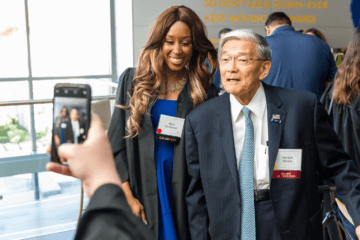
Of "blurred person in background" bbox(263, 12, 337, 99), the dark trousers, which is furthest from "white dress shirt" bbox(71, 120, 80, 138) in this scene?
"blurred person in background" bbox(263, 12, 337, 99)

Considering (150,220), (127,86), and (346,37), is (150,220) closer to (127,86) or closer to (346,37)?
(127,86)

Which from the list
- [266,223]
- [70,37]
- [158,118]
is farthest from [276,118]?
[70,37]

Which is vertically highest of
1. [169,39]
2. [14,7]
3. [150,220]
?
[14,7]

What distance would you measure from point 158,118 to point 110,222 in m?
1.45

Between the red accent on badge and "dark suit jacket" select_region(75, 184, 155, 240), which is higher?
"dark suit jacket" select_region(75, 184, 155, 240)

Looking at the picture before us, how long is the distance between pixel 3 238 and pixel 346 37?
723 cm

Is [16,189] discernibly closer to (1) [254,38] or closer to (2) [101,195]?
(1) [254,38]

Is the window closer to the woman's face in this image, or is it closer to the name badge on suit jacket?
the woman's face

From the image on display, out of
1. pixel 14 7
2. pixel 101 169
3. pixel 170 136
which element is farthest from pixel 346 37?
pixel 101 169

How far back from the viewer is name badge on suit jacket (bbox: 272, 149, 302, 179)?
1627mm

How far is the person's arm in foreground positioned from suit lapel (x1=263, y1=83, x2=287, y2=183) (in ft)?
3.57

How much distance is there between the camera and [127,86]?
2059mm

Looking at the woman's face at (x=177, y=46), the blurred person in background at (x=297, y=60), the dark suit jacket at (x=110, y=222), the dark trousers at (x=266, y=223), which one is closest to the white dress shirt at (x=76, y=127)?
the dark suit jacket at (x=110, y=222)

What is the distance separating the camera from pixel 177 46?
197cm
